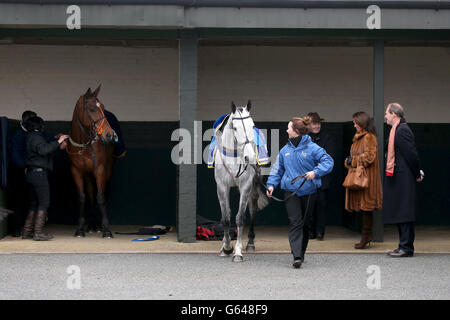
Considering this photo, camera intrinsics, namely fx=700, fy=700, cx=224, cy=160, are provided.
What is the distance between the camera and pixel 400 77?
506 inches

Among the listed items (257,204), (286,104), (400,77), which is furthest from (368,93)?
(257,204)

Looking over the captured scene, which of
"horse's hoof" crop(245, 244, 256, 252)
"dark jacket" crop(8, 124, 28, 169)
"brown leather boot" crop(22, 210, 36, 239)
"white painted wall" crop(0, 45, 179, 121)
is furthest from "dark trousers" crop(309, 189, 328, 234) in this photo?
"dark jacket" crop(8, 124, 28, 169)

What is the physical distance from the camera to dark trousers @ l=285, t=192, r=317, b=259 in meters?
8.29

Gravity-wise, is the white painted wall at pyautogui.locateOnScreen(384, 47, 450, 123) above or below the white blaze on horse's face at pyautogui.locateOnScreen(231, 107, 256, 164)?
above

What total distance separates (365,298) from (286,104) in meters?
6.54

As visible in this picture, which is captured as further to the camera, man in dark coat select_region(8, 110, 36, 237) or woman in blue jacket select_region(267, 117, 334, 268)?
man in dark coat select_region(8, 110, 36, 237)

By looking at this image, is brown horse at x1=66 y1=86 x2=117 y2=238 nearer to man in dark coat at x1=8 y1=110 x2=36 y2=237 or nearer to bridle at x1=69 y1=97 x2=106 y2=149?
bridle at x1=69 y1=97 x2=106 y2=149

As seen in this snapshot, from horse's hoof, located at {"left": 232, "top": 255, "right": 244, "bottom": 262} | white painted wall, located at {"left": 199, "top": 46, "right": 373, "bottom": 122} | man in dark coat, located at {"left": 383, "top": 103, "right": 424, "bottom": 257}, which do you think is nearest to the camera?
horse's hoof, located at {"left": 232, "top": 255, "right": 244, "bottom": 262}

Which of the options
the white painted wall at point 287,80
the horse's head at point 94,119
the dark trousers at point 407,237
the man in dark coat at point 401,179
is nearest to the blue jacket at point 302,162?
the man in dark coat at point 401,179

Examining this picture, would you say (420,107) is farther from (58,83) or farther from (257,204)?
(58,83)

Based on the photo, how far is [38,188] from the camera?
1036 cm

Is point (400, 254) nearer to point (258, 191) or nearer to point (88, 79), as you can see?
point (258, 191)

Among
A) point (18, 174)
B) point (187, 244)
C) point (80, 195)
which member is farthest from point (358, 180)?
point (18, 174)

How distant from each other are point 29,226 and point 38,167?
980 mm
